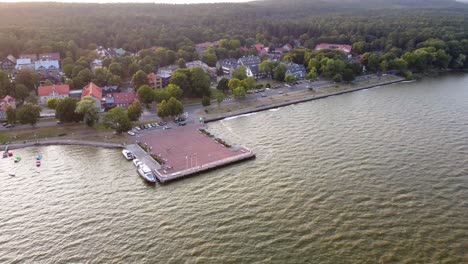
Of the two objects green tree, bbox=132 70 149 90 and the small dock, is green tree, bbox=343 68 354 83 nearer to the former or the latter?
the small dock

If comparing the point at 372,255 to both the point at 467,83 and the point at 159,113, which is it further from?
the point at 467,83

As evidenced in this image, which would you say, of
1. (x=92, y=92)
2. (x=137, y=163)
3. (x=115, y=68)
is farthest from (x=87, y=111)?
(x=115, y=68)

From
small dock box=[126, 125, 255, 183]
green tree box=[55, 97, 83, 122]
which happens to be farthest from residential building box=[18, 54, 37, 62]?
small dock box=[126, 125, 255, 183]

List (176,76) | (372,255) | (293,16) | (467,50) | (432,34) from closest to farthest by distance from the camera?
(372,255) → (176,76) → (467,50) → (432,34) → (293,16)

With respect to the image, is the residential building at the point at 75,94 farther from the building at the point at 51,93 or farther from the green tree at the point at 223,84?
the green tree at the point at 223,84

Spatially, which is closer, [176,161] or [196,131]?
[176,161]

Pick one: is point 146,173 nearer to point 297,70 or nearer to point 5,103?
point 5,103

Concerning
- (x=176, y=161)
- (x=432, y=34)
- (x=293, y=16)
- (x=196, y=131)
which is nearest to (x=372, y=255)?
(x=176, y=161)
